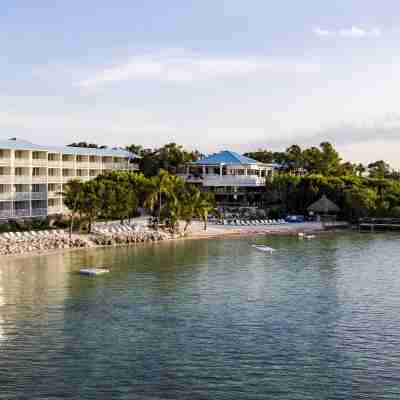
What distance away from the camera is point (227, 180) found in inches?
3967

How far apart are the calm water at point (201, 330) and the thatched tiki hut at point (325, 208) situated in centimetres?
3381

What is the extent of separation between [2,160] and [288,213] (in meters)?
39.4

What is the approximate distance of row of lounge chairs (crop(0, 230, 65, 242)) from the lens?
192 feet

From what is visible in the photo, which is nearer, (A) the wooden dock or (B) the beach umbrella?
(A) the wooden dock

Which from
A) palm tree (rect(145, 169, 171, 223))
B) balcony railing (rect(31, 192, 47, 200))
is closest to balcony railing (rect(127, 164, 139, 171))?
balcony railing (rect(31, 192, 47, 200))

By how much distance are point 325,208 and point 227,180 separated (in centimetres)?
1895

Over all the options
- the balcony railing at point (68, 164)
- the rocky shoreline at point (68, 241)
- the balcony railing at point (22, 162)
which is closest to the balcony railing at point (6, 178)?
the balcony railing at point (22, 162)

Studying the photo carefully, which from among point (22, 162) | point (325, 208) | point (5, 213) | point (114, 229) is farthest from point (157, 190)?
point (325, 208)

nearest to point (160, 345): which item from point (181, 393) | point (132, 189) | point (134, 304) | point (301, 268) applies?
point (181, 393)

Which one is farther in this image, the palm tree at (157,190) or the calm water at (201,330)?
the palm tree at (157,190)

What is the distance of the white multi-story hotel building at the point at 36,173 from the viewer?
241 feet

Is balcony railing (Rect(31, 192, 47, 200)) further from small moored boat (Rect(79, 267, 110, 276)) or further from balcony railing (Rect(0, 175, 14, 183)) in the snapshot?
small moored boat (Rect(79, 267, 110, 276))

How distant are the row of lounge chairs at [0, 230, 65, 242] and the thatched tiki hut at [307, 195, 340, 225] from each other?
37.0m

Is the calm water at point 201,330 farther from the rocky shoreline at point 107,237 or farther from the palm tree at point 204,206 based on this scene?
the palm tree at point 204,206
